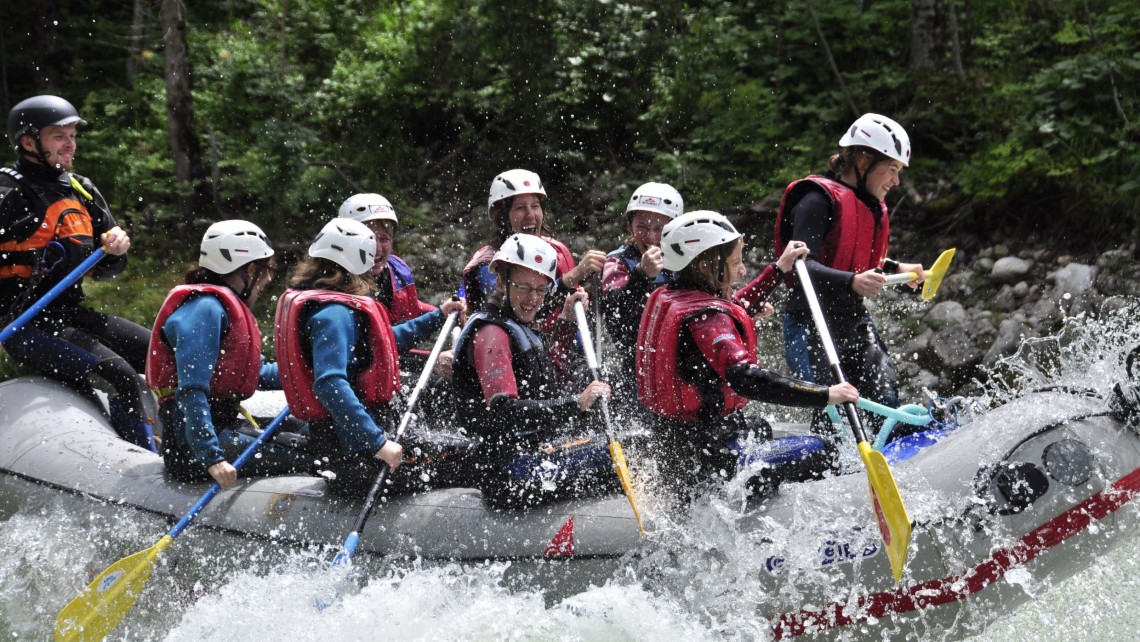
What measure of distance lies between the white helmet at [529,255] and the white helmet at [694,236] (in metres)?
0.71

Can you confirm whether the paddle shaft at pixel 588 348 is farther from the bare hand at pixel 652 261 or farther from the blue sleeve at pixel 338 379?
the blue sleeve at pixel 338 379

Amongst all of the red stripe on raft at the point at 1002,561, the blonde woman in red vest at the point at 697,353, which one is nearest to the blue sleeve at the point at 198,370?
the blonde woman in red vest at the point at 697,353

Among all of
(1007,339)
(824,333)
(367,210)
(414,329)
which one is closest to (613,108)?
(1007,339)

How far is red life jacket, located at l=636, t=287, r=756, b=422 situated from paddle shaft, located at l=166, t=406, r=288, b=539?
A: 214cm

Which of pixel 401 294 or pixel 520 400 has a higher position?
pixel 520 400

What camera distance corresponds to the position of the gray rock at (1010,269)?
9281 millimetres

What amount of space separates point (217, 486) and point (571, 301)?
204 centimetres

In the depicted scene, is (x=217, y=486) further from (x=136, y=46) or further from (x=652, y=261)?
(x=136, y=46)

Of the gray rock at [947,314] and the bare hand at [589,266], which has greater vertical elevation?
the bare hand at [589,266]

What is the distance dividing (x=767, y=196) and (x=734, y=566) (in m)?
6.82

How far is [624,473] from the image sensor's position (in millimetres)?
4793

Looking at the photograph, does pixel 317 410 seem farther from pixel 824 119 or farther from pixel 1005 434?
pixel 824 119

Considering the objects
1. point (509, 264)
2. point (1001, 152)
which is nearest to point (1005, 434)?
point (509, 264)

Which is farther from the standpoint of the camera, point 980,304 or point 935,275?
point 980,304
